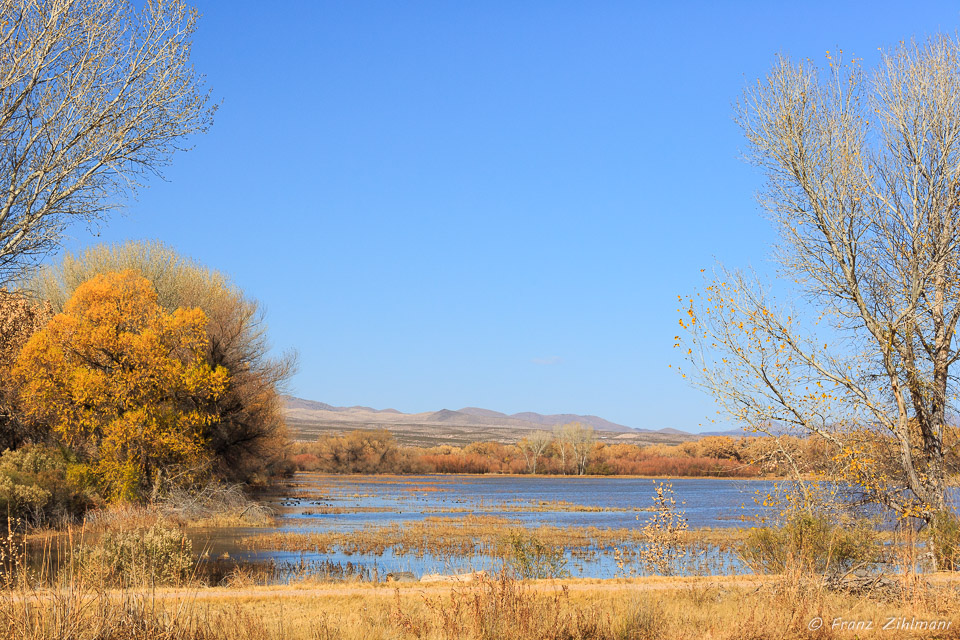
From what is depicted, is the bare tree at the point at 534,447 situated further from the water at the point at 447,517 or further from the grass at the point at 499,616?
the grass at the point at 499,616

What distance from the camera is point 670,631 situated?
11.4 meters

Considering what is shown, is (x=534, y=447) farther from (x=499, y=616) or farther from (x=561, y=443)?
(x=499, y=616)

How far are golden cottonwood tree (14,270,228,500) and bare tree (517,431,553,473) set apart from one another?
78374 millimetres

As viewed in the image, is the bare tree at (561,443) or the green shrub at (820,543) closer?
the green shrub at (820,543)

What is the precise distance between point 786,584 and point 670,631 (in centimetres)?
208

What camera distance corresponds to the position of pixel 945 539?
16.7m

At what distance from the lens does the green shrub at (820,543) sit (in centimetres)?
1539

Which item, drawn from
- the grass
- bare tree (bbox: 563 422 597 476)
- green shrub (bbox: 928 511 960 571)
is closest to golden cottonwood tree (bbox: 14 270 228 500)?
the grass

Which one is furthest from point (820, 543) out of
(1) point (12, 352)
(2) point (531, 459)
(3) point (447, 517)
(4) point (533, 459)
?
(2) point (531, 459)

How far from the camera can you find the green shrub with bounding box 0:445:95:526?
33469 mm

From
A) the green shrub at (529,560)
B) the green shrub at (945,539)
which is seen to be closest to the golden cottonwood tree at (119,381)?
the green shrub at (529,560)

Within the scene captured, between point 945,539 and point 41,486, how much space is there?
3573 cm

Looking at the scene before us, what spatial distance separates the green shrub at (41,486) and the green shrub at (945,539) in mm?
29659

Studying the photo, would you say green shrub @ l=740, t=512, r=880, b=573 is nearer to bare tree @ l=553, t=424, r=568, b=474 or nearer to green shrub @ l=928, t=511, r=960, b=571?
green shrub @ l=928, t=511, r=960, b=571
